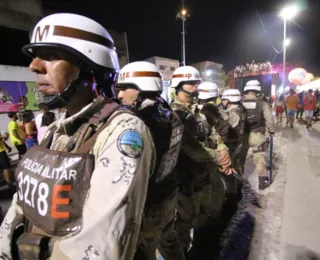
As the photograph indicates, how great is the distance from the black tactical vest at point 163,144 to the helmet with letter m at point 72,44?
2.03ft

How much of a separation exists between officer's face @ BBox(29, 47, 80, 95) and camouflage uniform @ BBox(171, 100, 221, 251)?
1.72 metres

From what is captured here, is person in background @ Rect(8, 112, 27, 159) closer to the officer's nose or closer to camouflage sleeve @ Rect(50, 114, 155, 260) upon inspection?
the officer's nose

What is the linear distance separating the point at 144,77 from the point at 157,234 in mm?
1825

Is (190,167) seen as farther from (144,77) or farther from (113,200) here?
(113,200)

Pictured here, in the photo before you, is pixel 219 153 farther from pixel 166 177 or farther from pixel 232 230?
pixel 232 230

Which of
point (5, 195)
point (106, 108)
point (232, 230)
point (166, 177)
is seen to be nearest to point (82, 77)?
point (106, 108)

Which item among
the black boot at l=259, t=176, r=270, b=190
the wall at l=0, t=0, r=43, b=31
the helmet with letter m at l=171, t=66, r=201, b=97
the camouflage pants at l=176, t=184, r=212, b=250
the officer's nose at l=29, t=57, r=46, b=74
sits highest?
the wall at l=0, t=0, r=43, b=31

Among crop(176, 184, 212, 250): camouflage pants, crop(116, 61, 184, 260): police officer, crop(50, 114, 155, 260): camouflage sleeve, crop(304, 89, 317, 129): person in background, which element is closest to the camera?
crop(50, 114, 155, 260): camouflage sleeve

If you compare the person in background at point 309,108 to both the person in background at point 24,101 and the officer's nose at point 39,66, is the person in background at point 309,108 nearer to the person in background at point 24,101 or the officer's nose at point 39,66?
the person in background at point 24,101

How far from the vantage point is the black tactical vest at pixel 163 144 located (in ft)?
6.16

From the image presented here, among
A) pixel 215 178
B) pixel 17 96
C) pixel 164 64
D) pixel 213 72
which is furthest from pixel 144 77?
pixel 213 72

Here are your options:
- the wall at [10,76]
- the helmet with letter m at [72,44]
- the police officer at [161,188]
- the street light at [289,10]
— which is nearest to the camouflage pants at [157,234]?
the police officer at [161,188]

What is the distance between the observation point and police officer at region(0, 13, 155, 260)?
898mm

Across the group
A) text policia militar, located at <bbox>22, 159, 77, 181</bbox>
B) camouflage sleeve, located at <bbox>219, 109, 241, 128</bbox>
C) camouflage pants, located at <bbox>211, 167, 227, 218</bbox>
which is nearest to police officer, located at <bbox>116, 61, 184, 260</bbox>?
text policia militar, located at <bbox>22, 159, 77, 181</bbox>
